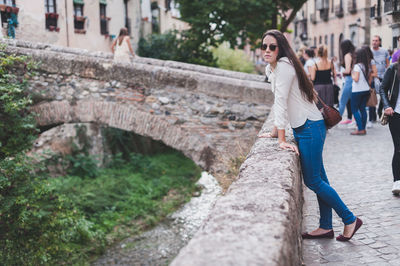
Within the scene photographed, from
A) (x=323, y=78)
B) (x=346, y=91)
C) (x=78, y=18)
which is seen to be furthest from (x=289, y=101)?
(x=78, y=18)

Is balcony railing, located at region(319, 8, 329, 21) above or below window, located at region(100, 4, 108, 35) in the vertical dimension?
above

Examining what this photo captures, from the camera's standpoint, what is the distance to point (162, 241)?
33.3 feet

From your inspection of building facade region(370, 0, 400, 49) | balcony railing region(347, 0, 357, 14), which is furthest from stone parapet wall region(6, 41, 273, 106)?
balcony railing region(347, 0, 357, 14)

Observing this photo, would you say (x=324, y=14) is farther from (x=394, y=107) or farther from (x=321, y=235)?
(x=321, y=235)

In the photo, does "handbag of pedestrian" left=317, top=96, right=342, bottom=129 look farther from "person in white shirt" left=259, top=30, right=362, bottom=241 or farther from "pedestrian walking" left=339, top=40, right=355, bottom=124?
"pedestrian walking" left=339, top=40, right=355, bottom=124

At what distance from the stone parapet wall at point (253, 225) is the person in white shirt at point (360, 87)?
5.38 meters

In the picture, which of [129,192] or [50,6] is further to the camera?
[129,192]

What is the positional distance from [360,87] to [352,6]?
19.6ft

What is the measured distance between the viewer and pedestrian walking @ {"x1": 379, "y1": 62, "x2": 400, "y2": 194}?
4477mm

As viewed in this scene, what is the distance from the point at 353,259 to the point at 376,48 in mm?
6893

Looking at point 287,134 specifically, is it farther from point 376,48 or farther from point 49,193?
point 376,48

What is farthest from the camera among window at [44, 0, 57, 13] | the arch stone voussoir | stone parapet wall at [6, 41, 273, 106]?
window at [44, 0, 57, 13]

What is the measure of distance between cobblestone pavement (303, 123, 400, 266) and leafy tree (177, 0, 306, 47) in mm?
6922

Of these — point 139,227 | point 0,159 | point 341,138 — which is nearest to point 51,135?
point 139,227
